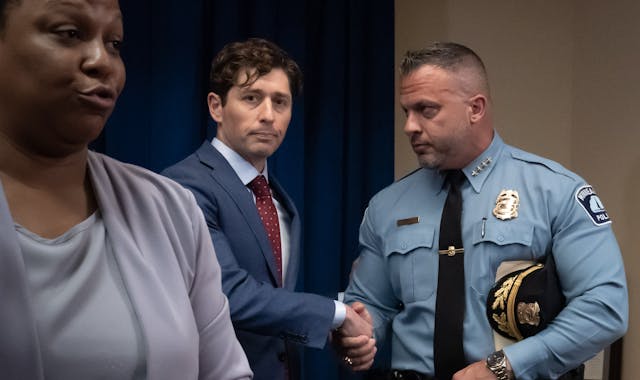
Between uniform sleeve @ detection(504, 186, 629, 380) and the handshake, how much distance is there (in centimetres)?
35

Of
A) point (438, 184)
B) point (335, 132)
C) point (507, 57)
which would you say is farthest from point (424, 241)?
point (507, 57)

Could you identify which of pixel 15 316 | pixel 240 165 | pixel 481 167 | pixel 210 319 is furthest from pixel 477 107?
pixel 15 316

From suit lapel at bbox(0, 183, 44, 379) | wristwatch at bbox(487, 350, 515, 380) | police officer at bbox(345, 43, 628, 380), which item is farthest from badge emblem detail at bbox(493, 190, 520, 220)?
suit lapel at bbox(0, 183, 44, 379)

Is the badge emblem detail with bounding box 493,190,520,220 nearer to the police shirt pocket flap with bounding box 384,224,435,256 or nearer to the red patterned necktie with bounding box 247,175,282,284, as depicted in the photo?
the police shirt pocket flap with bounding box 384,224,435,256

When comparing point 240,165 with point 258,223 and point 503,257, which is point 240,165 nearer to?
point 258,223

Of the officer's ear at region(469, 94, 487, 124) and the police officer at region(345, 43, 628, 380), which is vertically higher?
the officer's ear at region(469, 94, 487, 124)

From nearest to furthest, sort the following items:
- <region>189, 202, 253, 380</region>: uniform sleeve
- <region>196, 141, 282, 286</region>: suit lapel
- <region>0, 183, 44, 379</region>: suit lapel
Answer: <region>0, 183, 44, 379</region>: suit lapel < <region>189, 202, 253, 380</region>: uniform sleeve < <region>196, 141, 282, 286</region>: suit lapel

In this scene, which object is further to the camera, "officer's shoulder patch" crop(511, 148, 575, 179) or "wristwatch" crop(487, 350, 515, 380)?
"officer's shoulder patch" crop(511, 148, 575, 179)

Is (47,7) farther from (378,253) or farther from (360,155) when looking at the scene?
(360,155)

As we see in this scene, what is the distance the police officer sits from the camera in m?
1.75

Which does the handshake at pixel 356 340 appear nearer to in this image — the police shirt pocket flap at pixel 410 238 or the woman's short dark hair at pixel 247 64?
the police shirt pocket flap at pixel 410 238

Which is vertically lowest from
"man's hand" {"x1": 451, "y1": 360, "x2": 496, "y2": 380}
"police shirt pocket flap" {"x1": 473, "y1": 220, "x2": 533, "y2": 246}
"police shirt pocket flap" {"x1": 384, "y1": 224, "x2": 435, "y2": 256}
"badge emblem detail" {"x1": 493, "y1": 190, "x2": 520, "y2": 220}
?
"man's hand" {"x1": 451, "y1": 360, "x2": 496, "y2": 380}

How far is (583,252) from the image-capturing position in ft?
5.79

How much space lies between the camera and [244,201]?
180 cm
